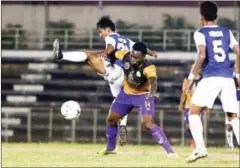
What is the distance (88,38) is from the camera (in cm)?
2997

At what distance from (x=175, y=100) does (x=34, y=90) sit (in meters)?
3.95

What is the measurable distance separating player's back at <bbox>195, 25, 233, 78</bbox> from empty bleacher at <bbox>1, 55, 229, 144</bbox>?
39.6ft

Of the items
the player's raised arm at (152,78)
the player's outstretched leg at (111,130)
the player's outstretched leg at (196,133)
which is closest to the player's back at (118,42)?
the player's raised arm at (152,78)

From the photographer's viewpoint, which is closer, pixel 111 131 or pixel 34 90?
pixel 111 131

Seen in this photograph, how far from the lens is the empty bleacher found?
25250 millimetres

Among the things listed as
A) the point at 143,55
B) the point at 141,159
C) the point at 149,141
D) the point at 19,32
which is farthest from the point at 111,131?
the point at 19,32

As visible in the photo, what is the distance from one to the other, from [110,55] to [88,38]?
609 inches

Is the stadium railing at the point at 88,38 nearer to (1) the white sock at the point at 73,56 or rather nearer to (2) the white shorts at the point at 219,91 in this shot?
(1) the white sock at the point at 73,56

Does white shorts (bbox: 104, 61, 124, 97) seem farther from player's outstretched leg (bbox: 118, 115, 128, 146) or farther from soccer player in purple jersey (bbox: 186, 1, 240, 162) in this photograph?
soccer player in purple jersey (bbox: 186, 1, 240, 162)


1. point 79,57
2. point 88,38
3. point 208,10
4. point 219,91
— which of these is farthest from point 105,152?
point 88,38

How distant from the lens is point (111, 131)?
1474 centimetres

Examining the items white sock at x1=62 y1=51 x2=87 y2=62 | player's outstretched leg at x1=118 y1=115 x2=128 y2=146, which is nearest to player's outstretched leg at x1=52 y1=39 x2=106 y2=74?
white sock at x1=62 y1=51 x2=87 y2=62

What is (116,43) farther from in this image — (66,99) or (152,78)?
(66,99)

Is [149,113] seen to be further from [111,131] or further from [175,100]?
[175,100]
